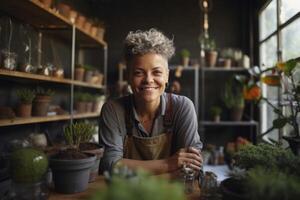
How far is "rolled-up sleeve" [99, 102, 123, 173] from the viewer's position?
126 centimetres

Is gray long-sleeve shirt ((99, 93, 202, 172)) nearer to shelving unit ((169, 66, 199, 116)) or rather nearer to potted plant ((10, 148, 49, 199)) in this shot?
potted plant ((10, 148, 49, 199))

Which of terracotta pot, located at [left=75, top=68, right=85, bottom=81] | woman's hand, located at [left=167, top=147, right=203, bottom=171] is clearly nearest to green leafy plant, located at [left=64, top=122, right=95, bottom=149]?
woman's hand, located at [left=167, top=147, right=203, bottom=171]

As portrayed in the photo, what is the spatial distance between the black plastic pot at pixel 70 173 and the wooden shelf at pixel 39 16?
160cm

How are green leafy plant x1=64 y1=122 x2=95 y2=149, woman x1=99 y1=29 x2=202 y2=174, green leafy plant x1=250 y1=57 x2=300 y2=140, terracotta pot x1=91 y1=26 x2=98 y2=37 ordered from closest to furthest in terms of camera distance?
green leafy plant x1=64 y1=122 x2=95 y2=149 < woman x1=99 y1=29 x2=202 y2=174 < green leafy plant x1=250 y1=57 x2=300 y2=140 < terracotta pot x1=91 y1=26 x2=98 y2=37

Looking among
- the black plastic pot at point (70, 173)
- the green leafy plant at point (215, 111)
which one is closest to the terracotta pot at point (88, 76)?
the green leafy plant at point (215, 111)

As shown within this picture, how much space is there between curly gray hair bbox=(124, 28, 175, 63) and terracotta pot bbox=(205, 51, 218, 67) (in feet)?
8.96

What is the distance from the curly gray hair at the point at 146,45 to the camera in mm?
1443

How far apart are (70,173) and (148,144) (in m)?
0.59

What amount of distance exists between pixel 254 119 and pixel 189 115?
308 cm

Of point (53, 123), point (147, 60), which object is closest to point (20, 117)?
point (53, 123)

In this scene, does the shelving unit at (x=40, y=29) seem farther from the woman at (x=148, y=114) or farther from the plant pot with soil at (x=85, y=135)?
the plant pot with soil at (x=85, y=135)

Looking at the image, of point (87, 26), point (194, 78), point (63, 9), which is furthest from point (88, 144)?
point (194, 78)

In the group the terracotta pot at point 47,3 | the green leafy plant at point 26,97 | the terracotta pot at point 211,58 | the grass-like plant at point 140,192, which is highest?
the terracotta pot at point 47,3

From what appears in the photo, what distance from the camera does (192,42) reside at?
451cm
